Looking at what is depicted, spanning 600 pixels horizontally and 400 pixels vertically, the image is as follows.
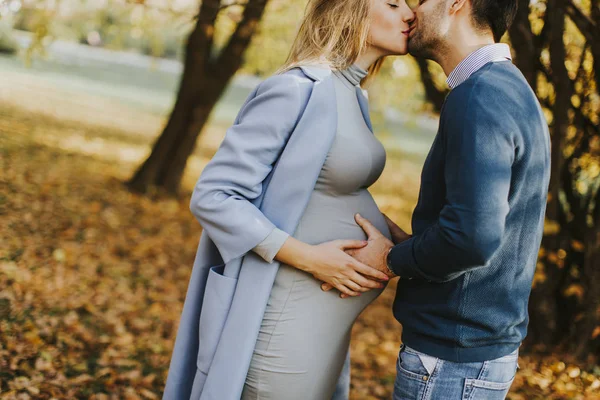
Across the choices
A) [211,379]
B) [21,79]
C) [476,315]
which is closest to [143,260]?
[211,379]

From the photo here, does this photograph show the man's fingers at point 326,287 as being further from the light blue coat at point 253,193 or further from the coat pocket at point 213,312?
the coat pocket at point 213,312

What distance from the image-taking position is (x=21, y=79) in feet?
63.6

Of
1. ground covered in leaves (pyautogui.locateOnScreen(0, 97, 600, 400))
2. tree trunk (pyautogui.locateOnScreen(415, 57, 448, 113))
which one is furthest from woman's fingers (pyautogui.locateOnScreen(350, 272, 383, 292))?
tree trunk (pyautogui.locateOnScreen(415, 57, 448, 113))

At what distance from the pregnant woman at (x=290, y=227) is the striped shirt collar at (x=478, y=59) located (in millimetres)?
440

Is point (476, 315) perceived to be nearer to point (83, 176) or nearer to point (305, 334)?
point (305, 334)

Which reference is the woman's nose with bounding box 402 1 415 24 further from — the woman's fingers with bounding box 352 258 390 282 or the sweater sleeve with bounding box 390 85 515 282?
the woman's fingers with bounding box 352 258 390 282

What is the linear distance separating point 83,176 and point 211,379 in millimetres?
7875

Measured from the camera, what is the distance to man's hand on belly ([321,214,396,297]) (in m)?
2.25

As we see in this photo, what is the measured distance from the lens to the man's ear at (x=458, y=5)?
2.04 metres

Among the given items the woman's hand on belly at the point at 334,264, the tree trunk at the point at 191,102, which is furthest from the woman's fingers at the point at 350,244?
the tree trunk at the point at 191,102

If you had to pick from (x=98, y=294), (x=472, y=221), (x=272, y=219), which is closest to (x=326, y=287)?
(x=272, y=219)

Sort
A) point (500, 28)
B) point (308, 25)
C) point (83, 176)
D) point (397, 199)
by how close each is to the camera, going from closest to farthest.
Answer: point (500, 28) < point (308, 25) < point (83, 176) < point (397, 199)

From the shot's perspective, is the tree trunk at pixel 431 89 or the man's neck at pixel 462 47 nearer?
the man's neck at pixel 462 47

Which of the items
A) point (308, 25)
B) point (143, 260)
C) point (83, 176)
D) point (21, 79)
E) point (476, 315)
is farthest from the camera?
point (21, 79)
